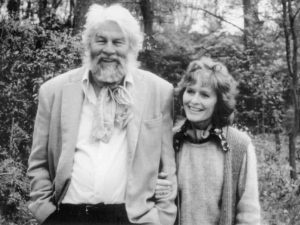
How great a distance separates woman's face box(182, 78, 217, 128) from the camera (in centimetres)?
291

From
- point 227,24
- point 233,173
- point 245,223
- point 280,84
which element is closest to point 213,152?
point 233,173

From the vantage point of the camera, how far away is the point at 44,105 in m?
3.02

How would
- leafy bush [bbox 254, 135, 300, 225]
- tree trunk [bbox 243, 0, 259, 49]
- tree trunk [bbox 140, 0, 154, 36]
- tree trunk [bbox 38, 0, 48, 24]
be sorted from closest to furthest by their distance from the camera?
1. leafy bush [bbox 254, 135, 300, 225]
2. tree trunk [bbox 243, 0, 259, 49]
3. tree trunk [bbox 38, 0, 48, 24]
4. tree trunk [bbox 140, 0, 154, 36]

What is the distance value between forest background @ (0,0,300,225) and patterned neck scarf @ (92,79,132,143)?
2798mm

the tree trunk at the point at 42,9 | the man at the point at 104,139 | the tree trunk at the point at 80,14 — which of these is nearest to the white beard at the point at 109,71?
the man at the point at 104,139

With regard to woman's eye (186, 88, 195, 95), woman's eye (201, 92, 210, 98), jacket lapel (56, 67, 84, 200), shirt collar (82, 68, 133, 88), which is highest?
shirt collar (82, 68, 133, 88)

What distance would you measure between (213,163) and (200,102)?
1.32ft

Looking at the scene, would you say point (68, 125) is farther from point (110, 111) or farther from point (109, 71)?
point (109, 71)

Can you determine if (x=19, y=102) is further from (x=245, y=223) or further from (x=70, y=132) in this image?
(x=245, y=223)

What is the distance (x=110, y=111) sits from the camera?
3000mm

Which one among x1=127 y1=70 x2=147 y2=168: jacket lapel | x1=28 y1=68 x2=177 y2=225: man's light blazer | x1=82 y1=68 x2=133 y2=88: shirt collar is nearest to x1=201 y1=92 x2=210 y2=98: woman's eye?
x1=28 y1=68 x2=177 y2=225: man's light blazer

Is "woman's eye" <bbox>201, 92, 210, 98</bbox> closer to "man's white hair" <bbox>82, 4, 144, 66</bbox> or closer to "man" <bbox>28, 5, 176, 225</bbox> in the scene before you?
"man" <bbox>28, 5, 176, 225</bbox>

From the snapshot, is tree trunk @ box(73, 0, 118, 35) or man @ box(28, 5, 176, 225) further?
tree trunk @ box(73, 0, 118, 35)

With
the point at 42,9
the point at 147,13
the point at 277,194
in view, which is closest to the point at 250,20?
the point at 277,194
